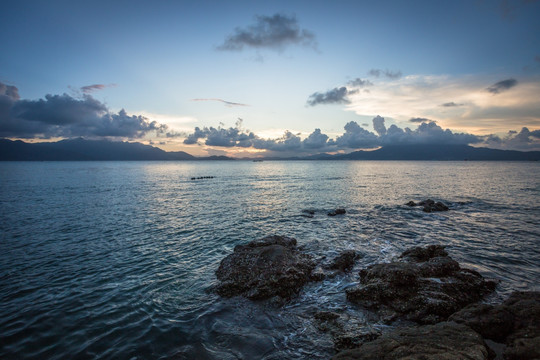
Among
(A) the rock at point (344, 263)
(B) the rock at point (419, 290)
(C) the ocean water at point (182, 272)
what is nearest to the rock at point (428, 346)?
(C) the ocean water at point (182, 272)

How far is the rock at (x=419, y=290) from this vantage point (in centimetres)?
1093

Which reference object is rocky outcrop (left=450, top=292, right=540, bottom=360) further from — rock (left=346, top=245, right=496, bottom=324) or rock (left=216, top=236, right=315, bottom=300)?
rock (left=216, top=236, right=315, bottom=300)

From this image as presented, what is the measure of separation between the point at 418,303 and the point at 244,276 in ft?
30.2

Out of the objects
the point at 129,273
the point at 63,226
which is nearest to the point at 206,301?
the point at 129,273

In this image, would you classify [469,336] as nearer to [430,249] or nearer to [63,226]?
[430,249]

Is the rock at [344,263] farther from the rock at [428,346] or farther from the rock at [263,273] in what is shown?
the rock at [428,346]

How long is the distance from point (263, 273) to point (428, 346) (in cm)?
913

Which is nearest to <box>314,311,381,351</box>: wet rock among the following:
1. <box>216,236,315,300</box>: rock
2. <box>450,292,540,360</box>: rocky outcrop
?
<box>216,236,315,300</box>: rock

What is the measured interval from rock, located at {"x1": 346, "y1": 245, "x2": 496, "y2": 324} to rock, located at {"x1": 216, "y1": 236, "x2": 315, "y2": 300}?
3291 millimetres

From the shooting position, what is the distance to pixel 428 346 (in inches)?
281

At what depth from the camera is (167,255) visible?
65.7 feet

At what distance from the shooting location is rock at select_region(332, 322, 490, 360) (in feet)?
22.3

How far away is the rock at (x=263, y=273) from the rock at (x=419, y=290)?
3291mm

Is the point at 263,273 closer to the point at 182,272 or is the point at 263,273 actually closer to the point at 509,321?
the point at 182,272
